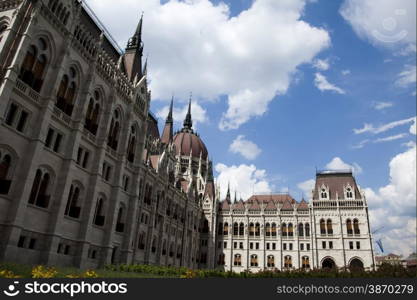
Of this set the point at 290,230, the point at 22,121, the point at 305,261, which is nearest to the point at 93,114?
the point at 22,121

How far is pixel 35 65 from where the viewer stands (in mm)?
25047

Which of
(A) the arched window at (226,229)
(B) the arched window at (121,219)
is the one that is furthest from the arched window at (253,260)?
(B) the arched window at (121,219)

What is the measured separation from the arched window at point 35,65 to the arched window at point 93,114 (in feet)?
20.9

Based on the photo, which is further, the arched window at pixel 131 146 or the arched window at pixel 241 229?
the arched window at pixel 241 229

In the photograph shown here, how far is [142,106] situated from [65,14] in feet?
51.0

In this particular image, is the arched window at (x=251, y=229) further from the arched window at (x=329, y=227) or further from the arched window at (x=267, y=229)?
the arched window at (x=329, y=227)

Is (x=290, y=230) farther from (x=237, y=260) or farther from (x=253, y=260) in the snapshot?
(x=237, y=260)

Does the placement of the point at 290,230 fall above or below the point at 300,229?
below

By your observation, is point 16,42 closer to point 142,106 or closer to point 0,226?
point 0,226

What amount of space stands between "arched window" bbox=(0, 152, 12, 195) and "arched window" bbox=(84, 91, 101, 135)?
921 centimetres

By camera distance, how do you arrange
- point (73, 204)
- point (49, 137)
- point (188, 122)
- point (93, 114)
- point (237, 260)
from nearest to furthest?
point (49, 137), point (73, 204), point (93, 114), point (237, 260), point (188, 122)

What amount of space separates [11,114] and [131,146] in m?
17.4

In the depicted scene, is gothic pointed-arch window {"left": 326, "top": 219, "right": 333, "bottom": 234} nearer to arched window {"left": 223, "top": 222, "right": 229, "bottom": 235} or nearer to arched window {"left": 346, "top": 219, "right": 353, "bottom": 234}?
arched window {"left": 346, "top": 219, "right": 353, "bottom": 234}

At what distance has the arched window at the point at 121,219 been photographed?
116 ft
